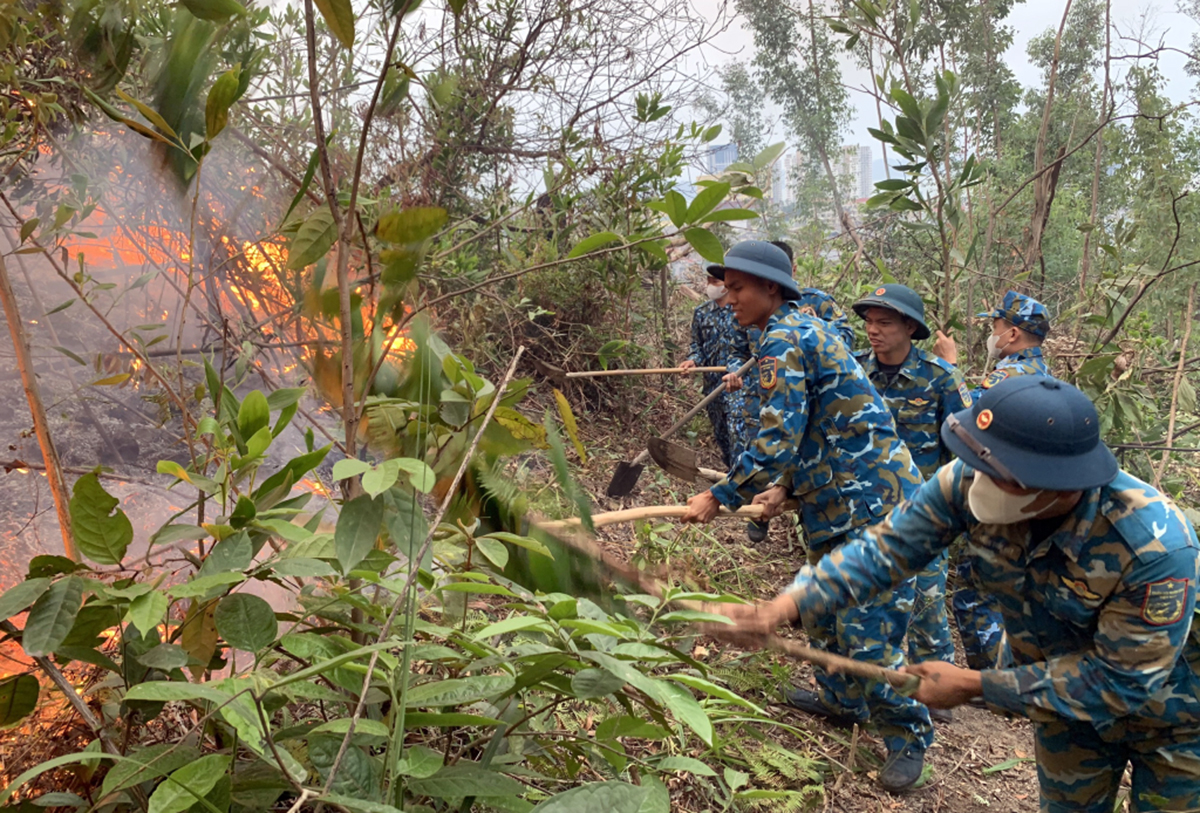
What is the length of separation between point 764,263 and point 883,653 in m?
1.63

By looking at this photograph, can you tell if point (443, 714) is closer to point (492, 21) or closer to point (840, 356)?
point (840, 356)

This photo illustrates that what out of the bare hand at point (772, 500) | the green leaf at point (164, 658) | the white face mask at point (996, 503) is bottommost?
the bare hand at point (772, 500)

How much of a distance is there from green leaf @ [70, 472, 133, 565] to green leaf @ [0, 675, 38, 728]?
0.71 ft

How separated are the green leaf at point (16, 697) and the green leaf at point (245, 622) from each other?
0.95ft

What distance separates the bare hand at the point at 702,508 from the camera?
3.05 m

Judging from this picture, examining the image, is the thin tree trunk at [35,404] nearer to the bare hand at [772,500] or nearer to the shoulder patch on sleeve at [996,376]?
the bare hand at [772,500]

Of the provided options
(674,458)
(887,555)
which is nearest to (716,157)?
(674,458)

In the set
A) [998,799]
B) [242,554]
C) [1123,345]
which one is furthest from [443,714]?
[1123,345]

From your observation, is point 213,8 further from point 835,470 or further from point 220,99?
point 835,470

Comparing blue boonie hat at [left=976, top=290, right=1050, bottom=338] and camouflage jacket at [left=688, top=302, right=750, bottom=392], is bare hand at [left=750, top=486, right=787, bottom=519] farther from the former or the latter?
camouflage jacket at [left=688, top=302, right=750, bottom=392]

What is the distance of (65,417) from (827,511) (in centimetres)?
276

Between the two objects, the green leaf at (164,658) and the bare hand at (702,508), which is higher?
the green leaf at (164,658)

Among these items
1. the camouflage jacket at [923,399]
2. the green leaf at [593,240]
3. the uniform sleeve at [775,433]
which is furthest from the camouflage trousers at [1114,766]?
the camouflage jacket at [923,399]

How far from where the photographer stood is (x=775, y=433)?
302 centimetres
